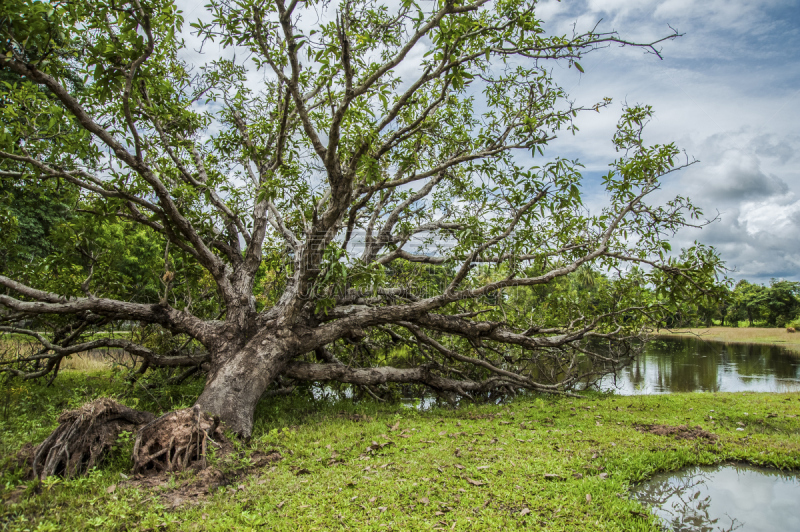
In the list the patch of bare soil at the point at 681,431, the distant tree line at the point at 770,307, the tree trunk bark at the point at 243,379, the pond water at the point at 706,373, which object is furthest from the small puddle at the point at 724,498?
the distant tree line at the point at 770,307

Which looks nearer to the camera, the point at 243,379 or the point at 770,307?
the point at 243,379

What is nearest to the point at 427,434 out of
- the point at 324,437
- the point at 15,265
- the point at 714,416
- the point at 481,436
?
the point at 481,436

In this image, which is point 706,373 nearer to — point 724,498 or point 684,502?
point 724,498

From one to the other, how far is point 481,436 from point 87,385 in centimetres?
828

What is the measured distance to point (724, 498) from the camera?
434 cm

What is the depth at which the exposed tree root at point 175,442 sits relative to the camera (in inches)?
180

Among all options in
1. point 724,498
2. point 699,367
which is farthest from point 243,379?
point 699,367

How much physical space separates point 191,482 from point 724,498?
5.34 metres

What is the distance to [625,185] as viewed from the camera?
295 inches

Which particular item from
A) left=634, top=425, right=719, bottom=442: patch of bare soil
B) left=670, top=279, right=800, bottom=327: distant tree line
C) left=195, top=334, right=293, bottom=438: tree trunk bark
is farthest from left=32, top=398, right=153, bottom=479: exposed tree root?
left=670, top=279, right=800, bottom=327: distant tree line

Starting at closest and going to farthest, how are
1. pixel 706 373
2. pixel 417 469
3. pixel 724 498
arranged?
1. pixel 724 498
2. pixel 417 469
3. pixel 706 373

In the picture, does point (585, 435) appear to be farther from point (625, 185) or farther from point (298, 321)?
point (298, 321)

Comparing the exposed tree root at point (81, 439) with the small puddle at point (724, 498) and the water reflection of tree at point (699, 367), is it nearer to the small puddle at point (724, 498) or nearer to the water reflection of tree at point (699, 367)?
the small puddle at point (724, 498)

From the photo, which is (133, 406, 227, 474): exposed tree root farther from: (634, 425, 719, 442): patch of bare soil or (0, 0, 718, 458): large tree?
(634, 425, 719, 442): patch of bare soil
